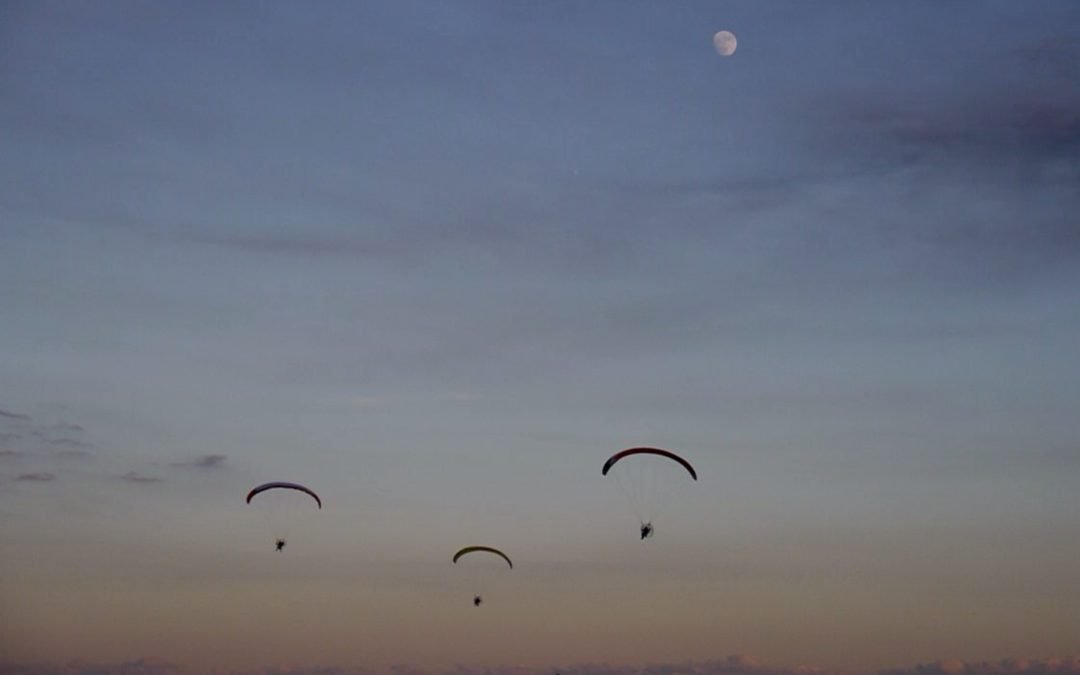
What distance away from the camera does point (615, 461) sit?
10525 cm

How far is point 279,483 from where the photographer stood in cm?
12244

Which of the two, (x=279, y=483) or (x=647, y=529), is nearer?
(x=647, y=529)

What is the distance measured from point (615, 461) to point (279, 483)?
3199 cm

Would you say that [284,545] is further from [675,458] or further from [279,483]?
[675,458]

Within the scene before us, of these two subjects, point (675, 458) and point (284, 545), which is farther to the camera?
point (284, 545)

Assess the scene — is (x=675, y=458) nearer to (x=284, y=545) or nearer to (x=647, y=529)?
(x=647, y=529)

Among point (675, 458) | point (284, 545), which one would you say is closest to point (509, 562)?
point (284, 545)

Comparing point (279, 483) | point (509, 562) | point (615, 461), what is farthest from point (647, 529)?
point (279, 483)

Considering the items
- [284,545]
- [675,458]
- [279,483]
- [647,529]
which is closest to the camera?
[675,458]

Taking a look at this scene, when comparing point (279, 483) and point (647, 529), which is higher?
point (279, 483)

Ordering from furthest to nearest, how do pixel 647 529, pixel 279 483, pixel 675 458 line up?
pixel 279 483 → pixel 647 529 → pixel 675 458

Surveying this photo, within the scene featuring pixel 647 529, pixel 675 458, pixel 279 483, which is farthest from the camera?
pixel 279 483

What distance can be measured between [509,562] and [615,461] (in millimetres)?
25112

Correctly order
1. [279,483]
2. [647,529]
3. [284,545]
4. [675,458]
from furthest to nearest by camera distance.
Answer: [284,545] < [279,483] < [647,529] < [675,458]
